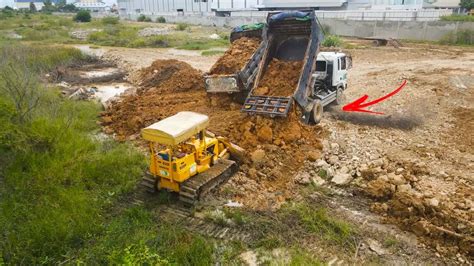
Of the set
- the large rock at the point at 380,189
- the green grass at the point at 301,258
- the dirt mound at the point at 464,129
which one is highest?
the dirt mound at the point at 464,129

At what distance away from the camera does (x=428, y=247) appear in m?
6.40

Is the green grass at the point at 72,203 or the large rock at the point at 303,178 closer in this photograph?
the green grass at the point at 72,203

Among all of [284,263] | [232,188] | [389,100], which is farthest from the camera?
[389,100]

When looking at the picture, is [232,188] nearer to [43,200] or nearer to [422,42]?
[43,200]

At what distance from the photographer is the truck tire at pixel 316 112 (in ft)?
37.3

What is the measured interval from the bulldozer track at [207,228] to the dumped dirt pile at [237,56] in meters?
6.68

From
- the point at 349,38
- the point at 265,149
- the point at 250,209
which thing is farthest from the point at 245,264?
the point at 349,38

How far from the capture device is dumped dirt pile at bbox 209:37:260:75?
42.7 feet

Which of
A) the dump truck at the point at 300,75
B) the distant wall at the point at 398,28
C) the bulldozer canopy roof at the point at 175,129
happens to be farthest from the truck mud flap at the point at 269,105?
the distant wall at the point at 398,28

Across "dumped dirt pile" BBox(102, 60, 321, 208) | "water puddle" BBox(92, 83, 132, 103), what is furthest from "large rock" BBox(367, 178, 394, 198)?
"water puddle" BBox(92, 83, 132, 103)

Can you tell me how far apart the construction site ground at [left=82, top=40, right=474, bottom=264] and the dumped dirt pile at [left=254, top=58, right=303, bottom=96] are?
42.6 inches

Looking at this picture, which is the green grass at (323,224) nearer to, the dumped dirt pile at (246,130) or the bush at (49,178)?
the dumped dirt pile at (246,130)

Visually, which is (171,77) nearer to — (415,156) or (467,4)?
(415,156)

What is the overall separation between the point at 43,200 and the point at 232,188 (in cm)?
387
